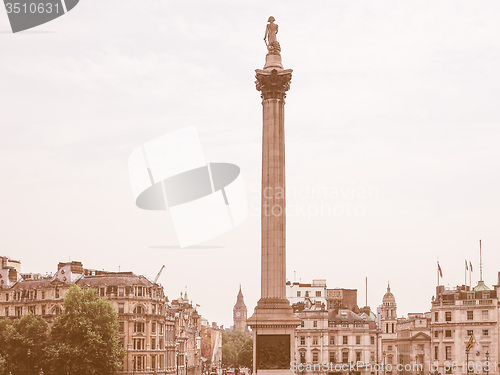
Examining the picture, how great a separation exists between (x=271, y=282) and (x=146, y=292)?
63244 millimetres

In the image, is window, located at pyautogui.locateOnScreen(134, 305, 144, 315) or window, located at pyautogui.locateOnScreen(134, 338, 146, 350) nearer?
window, located at pyautogui.locateOnScreen(134, 338, 146, 350)

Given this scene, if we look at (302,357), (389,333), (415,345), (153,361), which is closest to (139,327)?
(153,361)

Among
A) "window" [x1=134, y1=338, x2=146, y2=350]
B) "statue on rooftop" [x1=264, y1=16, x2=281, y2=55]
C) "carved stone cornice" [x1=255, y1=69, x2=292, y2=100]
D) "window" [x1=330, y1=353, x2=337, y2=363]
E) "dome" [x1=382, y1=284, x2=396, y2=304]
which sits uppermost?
"statue on rooftop" [x1=264, y1=16, x2=281, y2=55]

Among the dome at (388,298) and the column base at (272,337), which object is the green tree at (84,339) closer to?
the column base at (272,337)

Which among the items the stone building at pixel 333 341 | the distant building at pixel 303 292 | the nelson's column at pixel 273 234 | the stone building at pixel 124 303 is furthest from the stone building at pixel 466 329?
the nelson's column at pixel 273 234

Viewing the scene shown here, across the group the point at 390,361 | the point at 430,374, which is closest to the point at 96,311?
the point at 430,374

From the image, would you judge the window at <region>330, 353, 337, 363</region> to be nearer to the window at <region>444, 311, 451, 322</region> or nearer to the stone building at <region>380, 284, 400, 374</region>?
the stone building at <region>380, 284, 400, 374</region>

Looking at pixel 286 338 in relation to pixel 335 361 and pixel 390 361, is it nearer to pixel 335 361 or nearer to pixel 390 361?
pixel 335 361

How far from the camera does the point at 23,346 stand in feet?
345

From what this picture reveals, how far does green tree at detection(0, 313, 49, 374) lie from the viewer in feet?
342

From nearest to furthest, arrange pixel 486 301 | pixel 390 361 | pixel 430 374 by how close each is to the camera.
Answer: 1. pixel 486 301
2. pixel 430 374
3. pixel 390 361

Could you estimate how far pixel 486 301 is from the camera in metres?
120

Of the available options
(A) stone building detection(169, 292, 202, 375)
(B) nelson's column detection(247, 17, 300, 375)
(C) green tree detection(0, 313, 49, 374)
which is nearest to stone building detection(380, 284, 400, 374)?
(A) stone building detection(169, 292, 202, 375)

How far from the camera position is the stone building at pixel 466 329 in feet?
387
